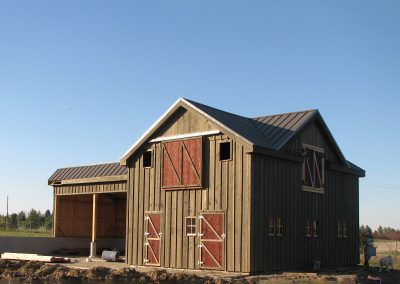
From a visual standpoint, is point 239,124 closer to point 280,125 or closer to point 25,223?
point 280,125

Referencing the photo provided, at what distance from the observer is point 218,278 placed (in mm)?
19750

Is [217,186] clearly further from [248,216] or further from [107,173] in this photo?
[107,173]

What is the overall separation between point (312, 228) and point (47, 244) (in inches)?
623

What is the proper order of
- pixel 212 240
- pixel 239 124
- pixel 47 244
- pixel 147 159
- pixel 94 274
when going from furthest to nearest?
1. pixel 47 244
2. pixel 147 159
3. pixel 239 124
4. pixel 212 240
5. pixel 94 274

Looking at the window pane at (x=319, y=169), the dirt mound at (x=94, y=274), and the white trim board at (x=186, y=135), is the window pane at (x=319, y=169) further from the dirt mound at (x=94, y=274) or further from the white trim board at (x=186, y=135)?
the dirt mound at (x=94, y=274)

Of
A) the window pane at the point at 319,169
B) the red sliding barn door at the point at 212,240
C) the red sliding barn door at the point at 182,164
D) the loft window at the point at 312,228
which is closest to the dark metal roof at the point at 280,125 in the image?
the window pane at the point at 319,169

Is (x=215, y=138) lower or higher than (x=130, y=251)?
higher

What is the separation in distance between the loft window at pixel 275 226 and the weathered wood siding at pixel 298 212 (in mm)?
158

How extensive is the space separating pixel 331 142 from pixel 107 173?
1222 centimetres

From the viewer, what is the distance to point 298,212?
24250 millimetres

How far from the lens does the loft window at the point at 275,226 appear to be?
2248 cm

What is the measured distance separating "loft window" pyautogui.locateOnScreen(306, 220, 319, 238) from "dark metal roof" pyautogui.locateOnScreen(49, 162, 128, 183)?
10.4 metres

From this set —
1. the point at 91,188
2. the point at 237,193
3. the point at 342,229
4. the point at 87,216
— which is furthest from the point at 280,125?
the point at 87,216

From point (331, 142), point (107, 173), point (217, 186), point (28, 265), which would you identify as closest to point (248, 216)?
point (217, 186)
